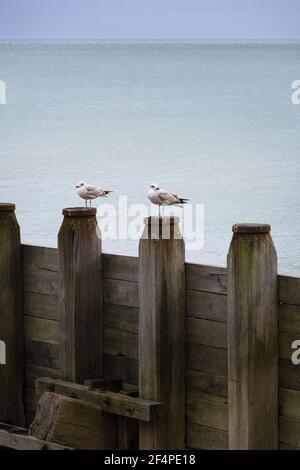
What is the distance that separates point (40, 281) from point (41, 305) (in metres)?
0.12

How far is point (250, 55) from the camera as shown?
11956 cm

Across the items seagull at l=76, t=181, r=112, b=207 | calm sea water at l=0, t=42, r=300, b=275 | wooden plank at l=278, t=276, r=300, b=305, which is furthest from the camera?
calm sea water at l=0, t=42, r=300, b=275

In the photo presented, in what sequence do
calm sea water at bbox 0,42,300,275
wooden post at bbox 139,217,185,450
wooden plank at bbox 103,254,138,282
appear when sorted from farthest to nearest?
calm sea water at bbox 0,42,300,275 → wooden plank at bbox 103,254,138,282 → wooden post at bbox 139,217,185,450

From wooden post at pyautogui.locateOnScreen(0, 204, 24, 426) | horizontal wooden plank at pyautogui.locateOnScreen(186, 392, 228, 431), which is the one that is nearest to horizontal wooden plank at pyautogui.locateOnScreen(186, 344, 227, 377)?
horizontal wooden plank at pyautogui.locateOnScreen(186, 392, 228, 431)

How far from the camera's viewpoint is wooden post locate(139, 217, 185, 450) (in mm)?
6625

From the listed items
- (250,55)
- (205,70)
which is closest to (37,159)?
(205,70)

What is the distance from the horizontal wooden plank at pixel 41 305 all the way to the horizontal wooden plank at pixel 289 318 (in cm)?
145

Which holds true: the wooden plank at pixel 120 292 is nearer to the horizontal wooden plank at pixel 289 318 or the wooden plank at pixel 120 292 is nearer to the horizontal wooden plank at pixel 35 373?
the horizontal wooden plank at pixel 35 373

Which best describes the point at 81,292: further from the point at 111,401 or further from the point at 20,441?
the point at 20,441

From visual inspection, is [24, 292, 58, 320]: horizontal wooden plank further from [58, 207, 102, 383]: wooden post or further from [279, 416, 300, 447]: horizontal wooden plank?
[279, 416, 300, 447]: horizontal wooden plank

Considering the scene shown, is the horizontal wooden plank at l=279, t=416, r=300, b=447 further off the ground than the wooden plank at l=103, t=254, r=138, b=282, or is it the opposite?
the wooden plank at l=103, t=254, r=138, b=282

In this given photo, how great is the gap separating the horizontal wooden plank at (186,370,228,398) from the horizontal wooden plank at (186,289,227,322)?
0.88 feet

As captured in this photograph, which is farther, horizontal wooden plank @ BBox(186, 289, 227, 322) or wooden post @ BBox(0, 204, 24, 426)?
wooden post @ BBox(0, 204, 24, 426)
